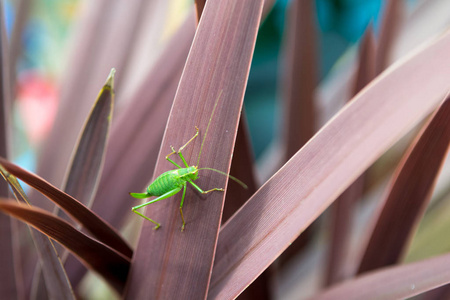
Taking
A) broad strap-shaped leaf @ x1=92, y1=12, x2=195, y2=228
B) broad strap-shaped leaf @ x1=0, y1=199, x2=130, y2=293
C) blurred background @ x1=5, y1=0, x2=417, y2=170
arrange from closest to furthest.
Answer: broad strap-shaped leaf @ x1=0, y1=199, x2=130, y2=293 → broad strap-shaped leaf @ x1=92, y1=12, x2=195, y2=228 → blurred background @ x1=5, y1=0, x2=417, y2=170

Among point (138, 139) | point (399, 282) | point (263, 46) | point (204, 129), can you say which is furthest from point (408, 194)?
point (263, 46)

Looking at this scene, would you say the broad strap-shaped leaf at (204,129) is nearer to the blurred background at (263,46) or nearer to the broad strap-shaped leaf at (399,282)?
the broad strap-shaped leaf at (399,282)

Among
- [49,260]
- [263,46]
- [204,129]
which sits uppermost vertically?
[263,46]

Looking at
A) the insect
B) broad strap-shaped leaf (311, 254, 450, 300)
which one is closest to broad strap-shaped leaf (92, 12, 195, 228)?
the insect

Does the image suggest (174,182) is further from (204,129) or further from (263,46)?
(263,46)

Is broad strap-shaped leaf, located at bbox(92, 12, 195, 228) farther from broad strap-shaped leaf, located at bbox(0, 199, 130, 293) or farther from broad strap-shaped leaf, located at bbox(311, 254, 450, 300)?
broad strap-shaped leaf, located at bbox(311, 254, 450, 300)

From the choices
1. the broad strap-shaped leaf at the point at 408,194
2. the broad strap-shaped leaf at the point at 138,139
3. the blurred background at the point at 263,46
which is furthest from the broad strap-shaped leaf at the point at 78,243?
the blurred background at the point at 263,46
